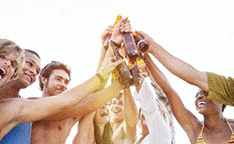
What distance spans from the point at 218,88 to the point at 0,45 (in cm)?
237

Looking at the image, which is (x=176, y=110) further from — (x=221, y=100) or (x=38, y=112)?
(x=38, y=112)

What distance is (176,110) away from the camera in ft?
12.4

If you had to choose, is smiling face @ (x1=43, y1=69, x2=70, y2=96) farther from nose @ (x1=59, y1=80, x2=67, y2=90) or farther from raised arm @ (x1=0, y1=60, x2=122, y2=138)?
raised arm @ (x1=0, y1=60, x2=122, y2=138)

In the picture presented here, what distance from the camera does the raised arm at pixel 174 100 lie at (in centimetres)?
379

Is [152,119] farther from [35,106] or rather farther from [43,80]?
[43,80]

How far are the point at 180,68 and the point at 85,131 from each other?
4.62 feet

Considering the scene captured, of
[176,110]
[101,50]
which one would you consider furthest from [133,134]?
[101,50]

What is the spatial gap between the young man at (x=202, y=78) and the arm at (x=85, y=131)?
3.87ft

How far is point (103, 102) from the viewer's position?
3.13 metres

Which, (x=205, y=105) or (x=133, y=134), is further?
(x=133, y=134)

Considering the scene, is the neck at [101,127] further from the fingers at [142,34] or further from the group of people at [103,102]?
the fingers at [142,34]

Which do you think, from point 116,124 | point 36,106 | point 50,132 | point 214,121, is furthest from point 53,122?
point 214,121

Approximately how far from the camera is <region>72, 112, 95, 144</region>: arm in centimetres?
325

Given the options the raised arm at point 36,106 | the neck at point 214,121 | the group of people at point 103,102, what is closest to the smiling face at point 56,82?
the group of people at point 103,102
